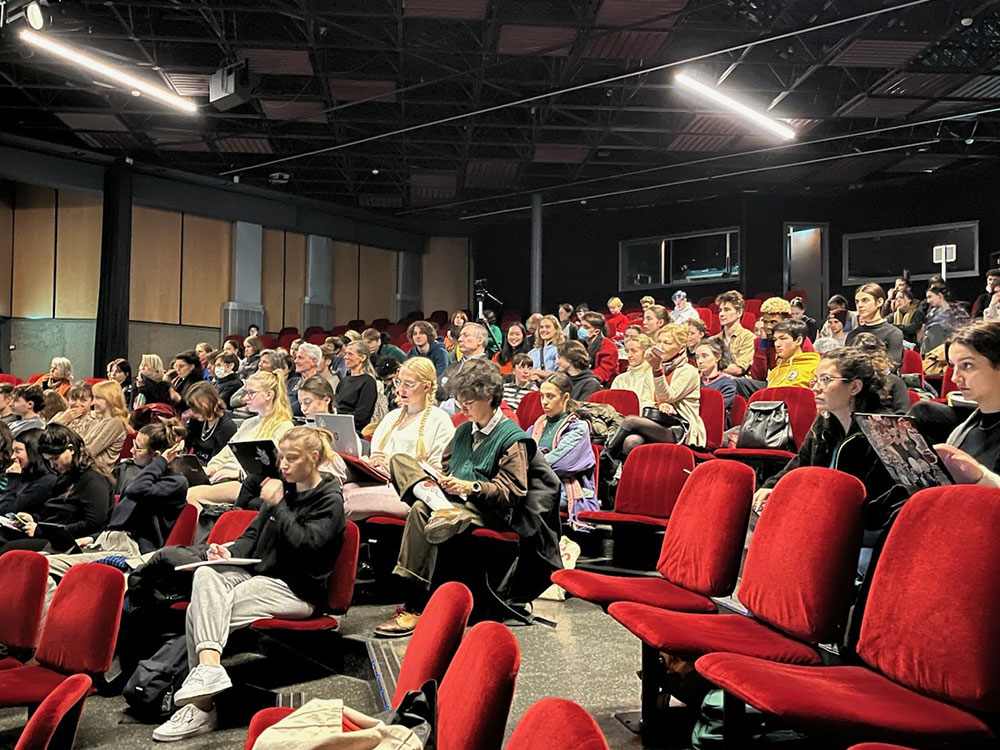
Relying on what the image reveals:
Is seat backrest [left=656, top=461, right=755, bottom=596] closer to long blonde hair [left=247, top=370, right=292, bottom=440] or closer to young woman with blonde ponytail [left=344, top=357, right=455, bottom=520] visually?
young woman with blonde ponytail [left=344, top=357, right=455, bottom=520]

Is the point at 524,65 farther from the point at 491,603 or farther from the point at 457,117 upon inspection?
the point at 491,603

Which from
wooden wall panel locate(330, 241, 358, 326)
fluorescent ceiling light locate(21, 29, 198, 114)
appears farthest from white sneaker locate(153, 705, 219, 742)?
wooden wall panel locate(330, 241, 358, 326)

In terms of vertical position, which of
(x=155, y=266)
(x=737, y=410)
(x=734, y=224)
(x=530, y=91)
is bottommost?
(x=737, y=410)

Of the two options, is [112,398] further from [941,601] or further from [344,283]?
[344,283]

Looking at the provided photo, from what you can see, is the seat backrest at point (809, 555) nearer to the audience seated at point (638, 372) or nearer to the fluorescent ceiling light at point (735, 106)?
the audience seated at point (638, 372)

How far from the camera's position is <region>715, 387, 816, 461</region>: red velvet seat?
4.50 meters

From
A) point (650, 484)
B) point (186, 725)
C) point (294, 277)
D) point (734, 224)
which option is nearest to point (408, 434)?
point (650, 484)

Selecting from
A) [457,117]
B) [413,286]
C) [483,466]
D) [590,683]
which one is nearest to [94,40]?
[457,117]

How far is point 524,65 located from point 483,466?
19.1 feet

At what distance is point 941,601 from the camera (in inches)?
66.1

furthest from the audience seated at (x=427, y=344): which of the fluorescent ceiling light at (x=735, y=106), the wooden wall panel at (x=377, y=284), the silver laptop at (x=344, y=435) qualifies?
the wooden wall panel at (x=377, y=284)

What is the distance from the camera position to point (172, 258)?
1251 cm

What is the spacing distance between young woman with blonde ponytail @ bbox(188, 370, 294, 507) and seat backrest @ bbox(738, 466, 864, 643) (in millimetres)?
2734

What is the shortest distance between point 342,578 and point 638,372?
2.76 m
